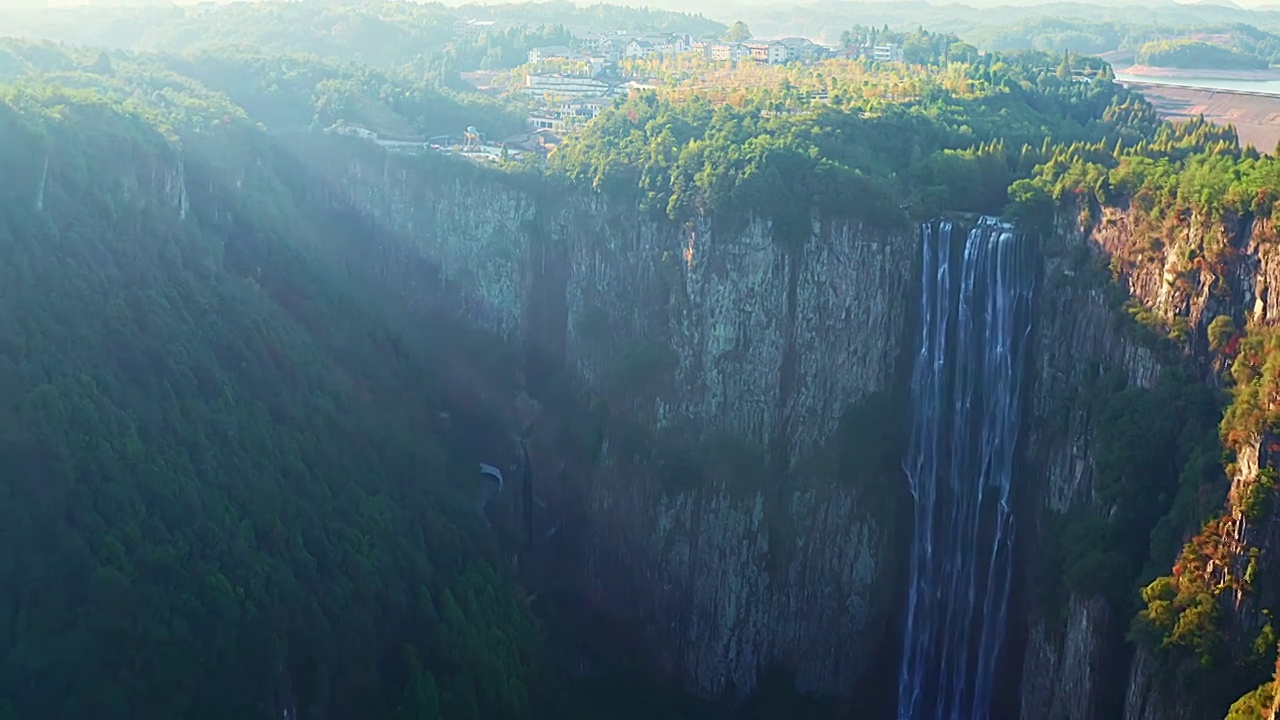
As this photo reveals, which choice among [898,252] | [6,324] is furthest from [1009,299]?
[6,324]

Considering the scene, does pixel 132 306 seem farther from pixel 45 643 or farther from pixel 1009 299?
pixel 1009 299

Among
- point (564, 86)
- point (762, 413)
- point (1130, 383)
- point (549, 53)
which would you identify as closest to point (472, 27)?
point (549, 53)

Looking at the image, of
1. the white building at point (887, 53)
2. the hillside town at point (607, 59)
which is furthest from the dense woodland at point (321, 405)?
the white building at point (887, 53)

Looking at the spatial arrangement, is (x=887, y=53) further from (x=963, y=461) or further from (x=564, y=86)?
(x=963, y=461)

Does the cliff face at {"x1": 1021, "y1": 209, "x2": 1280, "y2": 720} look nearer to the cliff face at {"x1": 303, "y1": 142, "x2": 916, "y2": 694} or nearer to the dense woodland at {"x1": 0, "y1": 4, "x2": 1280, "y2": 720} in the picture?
the dense woodland at {"x1": 0, "y1": 4, "x2": 1280, "y2": 720}

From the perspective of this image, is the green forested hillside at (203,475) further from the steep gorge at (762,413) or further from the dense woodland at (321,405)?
the steep gorge at (762,413)
